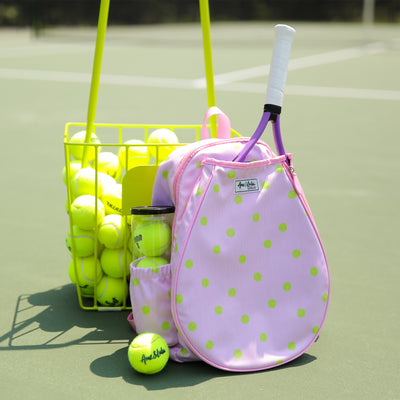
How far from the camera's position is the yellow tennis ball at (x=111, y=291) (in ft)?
8.86

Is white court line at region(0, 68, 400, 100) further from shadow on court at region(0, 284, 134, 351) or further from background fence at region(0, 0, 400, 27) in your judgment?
background fence at region(0, 0, 400, 27)

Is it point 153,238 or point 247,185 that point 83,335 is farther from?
point 247,185

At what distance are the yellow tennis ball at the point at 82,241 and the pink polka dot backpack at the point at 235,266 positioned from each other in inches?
15.0

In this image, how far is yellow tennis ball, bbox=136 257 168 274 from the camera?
2.36m

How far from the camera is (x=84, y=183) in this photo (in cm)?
269

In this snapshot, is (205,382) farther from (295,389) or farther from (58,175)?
(58,175)

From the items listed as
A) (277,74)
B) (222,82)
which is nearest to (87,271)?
(277,74)

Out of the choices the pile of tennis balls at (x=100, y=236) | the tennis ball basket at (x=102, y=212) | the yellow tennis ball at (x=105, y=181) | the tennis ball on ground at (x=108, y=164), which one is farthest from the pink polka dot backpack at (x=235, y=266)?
the tennis ball on ground at (x=108, y=164)

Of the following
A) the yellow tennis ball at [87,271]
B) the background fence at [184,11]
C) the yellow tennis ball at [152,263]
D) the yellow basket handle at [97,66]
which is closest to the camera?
the yellow tennis ball at [152,263]

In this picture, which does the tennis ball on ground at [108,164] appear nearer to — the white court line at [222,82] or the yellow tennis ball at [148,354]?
Result: the yellow tennis ball at [148,354]

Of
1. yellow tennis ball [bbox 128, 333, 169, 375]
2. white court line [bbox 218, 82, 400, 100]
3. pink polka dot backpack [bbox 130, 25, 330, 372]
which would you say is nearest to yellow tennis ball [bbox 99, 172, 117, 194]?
pink polka dot backpack [bbox 130, 25, 330, 372]

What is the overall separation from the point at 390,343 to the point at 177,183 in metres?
0.91

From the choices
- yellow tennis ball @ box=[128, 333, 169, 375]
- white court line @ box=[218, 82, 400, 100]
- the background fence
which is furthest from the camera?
the background fence

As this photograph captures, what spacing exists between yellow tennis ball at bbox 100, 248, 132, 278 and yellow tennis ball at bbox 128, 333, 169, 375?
0.44m
